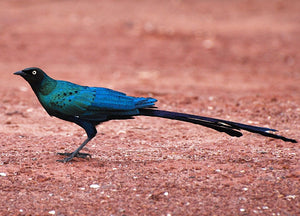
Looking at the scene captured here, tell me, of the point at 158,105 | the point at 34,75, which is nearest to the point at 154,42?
the point at 158,105

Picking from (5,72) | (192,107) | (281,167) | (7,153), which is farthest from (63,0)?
(281,167)

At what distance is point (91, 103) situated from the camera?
4957mm

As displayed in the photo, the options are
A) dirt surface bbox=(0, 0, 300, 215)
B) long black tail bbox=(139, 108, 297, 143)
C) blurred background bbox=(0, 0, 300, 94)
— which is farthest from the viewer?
blurred background bbox=(0, 0, 300, 94)

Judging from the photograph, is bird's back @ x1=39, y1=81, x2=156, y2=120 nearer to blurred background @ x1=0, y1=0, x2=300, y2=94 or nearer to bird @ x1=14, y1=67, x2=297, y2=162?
bird @ x1=14, y1=67, x2=297, y2=162

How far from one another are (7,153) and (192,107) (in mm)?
3394

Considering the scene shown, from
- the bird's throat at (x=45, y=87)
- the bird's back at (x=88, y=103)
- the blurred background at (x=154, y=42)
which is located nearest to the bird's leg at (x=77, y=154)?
the bird's back at (x=88, y=103)

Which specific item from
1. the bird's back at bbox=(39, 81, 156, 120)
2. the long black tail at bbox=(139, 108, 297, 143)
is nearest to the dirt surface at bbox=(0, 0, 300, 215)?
the long black tail at bbox=(139, 108, 297, 143)

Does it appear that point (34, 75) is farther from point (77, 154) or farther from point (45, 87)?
point (77, 154)

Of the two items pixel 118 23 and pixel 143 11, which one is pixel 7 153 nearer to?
pixel 118 23

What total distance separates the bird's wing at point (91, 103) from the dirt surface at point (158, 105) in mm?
551

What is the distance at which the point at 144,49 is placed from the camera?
13359 mm

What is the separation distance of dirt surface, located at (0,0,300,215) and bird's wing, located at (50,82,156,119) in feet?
1.81

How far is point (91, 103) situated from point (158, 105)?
3180 millimetres

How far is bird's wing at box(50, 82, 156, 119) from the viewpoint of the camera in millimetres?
4938
